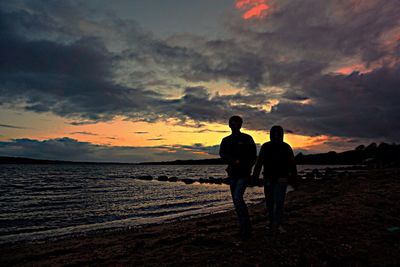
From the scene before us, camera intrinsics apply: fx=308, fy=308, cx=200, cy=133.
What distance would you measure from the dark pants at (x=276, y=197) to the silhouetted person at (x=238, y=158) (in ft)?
2.30

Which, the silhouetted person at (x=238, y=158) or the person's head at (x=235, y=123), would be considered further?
the person's head at (x=235, y=123)

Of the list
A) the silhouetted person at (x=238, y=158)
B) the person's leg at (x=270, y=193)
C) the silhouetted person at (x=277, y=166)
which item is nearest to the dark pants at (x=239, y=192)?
the silhouetted person at (x=238, y=158)

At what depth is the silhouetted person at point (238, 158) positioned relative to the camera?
689 centimetres

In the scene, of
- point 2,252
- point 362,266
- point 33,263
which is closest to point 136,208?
point 2,252

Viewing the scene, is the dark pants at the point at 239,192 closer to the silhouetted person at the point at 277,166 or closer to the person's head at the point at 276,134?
the silhouetted person at the point at 277,166

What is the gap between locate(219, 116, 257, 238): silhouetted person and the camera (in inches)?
271

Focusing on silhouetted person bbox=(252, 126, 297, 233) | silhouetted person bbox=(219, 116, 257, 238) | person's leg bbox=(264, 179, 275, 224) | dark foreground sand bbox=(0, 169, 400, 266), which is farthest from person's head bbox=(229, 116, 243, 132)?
dark foreground sand bbox=(0, 169, 400, 266)

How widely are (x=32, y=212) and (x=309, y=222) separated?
17073 millimetres

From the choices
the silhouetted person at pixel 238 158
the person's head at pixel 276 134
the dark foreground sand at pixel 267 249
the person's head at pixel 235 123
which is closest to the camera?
the dark foreground sand at pixel 267 249

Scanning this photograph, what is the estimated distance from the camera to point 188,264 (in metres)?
5.81

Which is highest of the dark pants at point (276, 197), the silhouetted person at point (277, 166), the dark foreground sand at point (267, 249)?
the silhouetted person at point (277, 166)

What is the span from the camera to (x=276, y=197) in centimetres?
721

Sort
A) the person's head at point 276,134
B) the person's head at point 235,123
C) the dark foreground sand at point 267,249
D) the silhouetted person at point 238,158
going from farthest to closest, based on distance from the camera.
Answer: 1. the person's head at point 276,134
2. the person's head at point 235,123
3. the silhouetted person at point 238,158
4. the dark foreground sand at point 267,249

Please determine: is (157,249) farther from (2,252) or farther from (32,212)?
(32,212)
